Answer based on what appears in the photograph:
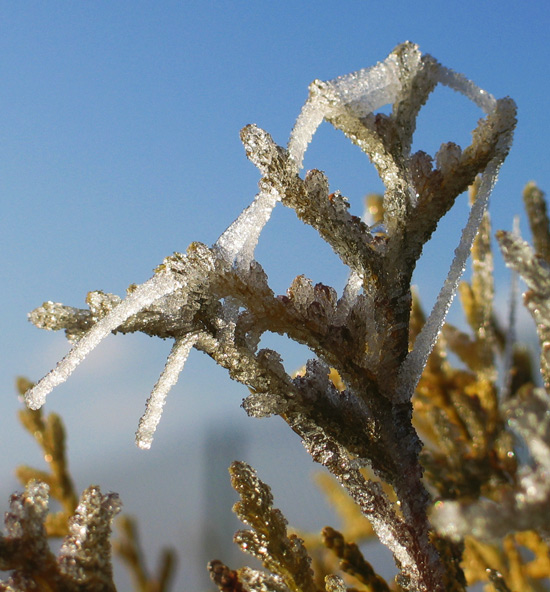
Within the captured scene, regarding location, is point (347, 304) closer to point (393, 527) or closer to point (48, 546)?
point (393, 527)

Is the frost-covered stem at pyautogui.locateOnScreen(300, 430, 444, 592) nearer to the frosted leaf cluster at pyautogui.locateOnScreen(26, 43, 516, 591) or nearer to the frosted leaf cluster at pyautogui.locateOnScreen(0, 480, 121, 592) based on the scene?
the frosted leaf cluster at pyautogui.locateOnScreen(26, 43, 516, 591)

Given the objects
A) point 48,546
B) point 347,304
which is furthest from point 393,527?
point 48,546

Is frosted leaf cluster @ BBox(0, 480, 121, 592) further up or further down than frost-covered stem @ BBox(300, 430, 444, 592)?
further down

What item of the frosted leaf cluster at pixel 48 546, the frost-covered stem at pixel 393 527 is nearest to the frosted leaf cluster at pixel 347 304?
the frost-covered stem at pixel 393 527

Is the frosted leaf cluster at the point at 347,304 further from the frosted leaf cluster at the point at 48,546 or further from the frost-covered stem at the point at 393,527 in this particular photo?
the frosted leaf cluster at the point at 48,546

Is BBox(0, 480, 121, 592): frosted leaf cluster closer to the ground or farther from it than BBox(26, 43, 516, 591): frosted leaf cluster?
closer to the ground

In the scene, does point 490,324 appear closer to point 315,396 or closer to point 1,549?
point 315,396

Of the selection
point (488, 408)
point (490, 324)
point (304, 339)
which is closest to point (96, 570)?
point (304, 339)

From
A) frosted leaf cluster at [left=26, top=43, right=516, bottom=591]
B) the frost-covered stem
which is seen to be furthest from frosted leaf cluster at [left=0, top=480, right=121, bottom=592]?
the frost-covered stem

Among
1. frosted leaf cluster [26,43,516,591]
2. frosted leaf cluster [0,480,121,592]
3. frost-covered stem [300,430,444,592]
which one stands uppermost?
frosted leaf cluster [26,43,516,591]
